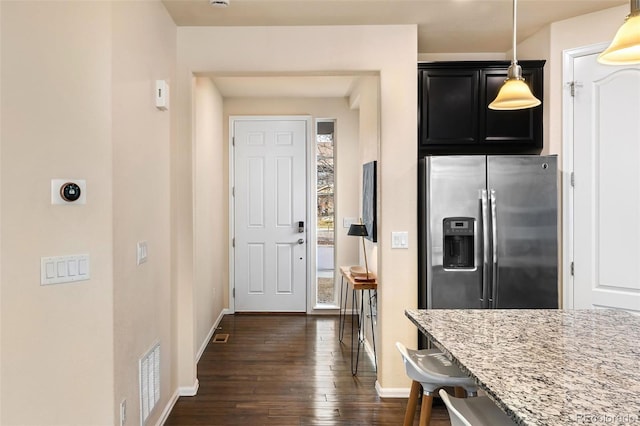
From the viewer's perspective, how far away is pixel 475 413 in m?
1.50

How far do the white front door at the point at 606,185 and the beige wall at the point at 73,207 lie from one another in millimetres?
2928

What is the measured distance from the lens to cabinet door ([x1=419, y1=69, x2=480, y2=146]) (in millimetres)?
3258

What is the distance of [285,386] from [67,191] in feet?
7.52

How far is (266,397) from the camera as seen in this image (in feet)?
10.6

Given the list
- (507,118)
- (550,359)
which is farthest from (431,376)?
(507,118)

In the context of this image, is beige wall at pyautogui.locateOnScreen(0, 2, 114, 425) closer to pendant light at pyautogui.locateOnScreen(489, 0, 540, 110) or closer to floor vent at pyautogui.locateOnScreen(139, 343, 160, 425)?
floor vent at pyautogui.locateOnScreen(139, 343, 160, 425)

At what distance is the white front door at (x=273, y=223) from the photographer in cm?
563

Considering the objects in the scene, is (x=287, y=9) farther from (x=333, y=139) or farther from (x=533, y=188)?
(x=333, y=139)

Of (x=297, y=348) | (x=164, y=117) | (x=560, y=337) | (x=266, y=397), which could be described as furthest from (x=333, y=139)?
(x=560, y=337)

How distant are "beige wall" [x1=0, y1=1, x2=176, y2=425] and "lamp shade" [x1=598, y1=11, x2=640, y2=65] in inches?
83.6

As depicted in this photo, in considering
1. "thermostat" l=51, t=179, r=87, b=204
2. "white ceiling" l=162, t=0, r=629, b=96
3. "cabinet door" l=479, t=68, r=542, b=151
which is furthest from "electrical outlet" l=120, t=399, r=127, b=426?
"cabinet door" l=479, t=68, r=542, b=151

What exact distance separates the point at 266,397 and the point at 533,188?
245 cm

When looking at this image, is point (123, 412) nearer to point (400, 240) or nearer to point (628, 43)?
point (400, 240)

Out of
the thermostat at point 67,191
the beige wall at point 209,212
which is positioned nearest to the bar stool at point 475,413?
the thermostat at point 67,191
